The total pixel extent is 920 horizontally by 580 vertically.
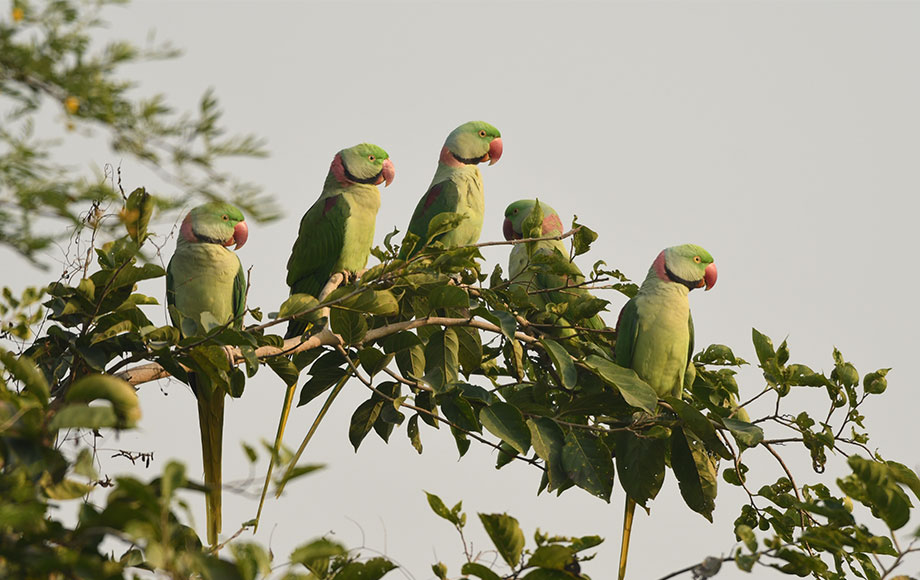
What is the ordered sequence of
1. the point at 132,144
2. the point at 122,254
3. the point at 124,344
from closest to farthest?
the point at 132,144
the point at 122,254
the point at 124,344

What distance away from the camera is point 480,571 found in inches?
80.1

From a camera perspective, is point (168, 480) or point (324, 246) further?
point (324, 246)

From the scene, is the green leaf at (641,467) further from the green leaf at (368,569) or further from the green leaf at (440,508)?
the green leaf at (368,569)

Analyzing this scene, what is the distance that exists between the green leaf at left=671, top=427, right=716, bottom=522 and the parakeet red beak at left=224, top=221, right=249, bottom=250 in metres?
1.94

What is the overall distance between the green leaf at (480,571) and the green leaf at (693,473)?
1.42 metres

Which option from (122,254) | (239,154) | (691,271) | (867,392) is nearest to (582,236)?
(691,271)

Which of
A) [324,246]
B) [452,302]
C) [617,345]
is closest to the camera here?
[452,302]

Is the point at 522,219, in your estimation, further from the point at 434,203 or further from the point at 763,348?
the point at 763,348

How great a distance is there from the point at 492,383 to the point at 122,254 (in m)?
1.70

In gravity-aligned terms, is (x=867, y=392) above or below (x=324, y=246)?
below

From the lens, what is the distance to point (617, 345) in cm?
365

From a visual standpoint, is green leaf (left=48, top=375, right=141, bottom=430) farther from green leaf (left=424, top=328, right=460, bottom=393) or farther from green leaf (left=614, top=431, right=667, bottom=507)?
green leaf (left=614, top=431, right=667, bottom=507)

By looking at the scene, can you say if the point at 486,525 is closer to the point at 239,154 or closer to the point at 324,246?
the point at 239,154

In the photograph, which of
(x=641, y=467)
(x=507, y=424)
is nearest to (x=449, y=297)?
(x=507, y=424)
